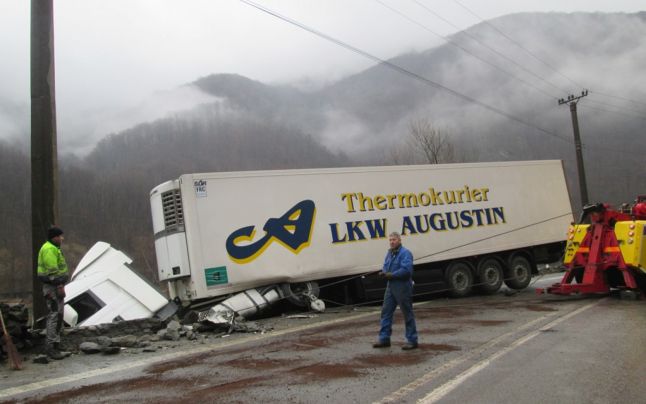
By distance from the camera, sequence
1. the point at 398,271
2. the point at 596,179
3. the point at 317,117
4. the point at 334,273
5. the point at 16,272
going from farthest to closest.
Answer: the point at 317,117 < the point at 596,179 < the point at 16,272 < the point at 334,273 < the point at 398,271

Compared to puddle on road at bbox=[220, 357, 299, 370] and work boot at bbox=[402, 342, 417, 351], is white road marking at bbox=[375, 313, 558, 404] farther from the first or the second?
puddle on road at bbox=[220, 357, 299, 370]

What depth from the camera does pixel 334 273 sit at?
11.8 metres

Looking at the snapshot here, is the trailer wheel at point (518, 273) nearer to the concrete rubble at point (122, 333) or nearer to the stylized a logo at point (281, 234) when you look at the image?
the stylized a logo at point (281, 234)

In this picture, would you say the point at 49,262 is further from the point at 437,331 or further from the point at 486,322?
the point at 486,322

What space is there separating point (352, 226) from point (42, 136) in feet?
21.4

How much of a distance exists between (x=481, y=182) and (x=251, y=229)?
706 centimetres

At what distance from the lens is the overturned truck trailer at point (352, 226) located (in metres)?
10.5

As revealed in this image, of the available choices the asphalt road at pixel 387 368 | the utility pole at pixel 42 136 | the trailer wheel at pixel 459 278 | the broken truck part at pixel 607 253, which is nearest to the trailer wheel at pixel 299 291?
the asphalt road at pixel 387 368

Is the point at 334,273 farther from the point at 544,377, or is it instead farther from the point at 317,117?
the point at 317,117

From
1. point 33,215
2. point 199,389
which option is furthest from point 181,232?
point 199,389

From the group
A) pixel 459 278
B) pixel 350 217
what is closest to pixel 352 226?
pixel 350 217

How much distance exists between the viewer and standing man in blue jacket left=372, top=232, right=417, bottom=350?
23.5ft

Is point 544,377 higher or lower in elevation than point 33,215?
lower

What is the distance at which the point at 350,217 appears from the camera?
40.2 feet
